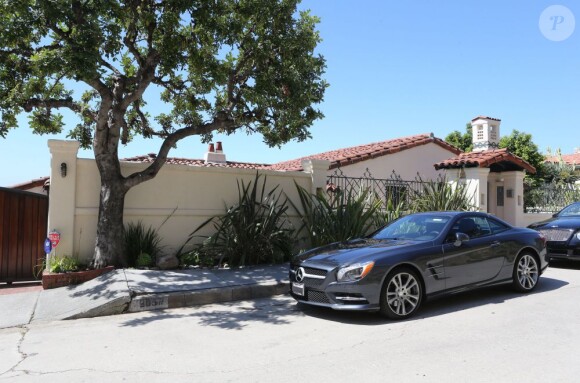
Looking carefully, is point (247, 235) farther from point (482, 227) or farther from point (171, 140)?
point (482, 227)

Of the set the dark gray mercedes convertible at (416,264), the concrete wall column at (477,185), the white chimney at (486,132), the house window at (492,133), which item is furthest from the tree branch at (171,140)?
the house window at (492,133)

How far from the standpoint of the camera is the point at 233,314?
6.67 metres

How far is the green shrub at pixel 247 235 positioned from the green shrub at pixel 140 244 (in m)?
0.61

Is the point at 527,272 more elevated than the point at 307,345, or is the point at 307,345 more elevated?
the point at 527,272

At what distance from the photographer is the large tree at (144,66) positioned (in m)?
7.11

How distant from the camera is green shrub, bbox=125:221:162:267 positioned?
895cm

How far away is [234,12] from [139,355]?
6608 mm

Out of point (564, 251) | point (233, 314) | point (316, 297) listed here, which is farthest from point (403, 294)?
point (564, 251)

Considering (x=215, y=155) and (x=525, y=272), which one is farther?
(x=215, y=155)

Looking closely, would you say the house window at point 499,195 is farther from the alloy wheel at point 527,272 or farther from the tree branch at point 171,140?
the tree branch at point 171,140

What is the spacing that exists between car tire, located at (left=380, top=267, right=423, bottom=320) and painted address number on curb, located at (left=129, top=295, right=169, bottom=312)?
3.35 metres

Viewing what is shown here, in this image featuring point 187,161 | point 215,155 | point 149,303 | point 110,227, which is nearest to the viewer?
point 149,303

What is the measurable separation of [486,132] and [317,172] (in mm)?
8231

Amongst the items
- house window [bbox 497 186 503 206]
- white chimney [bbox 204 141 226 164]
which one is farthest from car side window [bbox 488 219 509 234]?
white chimney [bbox 204 141 226 164]
